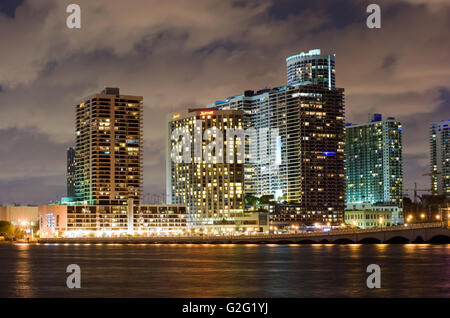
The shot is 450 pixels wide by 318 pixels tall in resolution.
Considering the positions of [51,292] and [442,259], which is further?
[442,259]

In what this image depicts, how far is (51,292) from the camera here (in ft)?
250

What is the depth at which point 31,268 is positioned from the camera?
11650 centimetres
